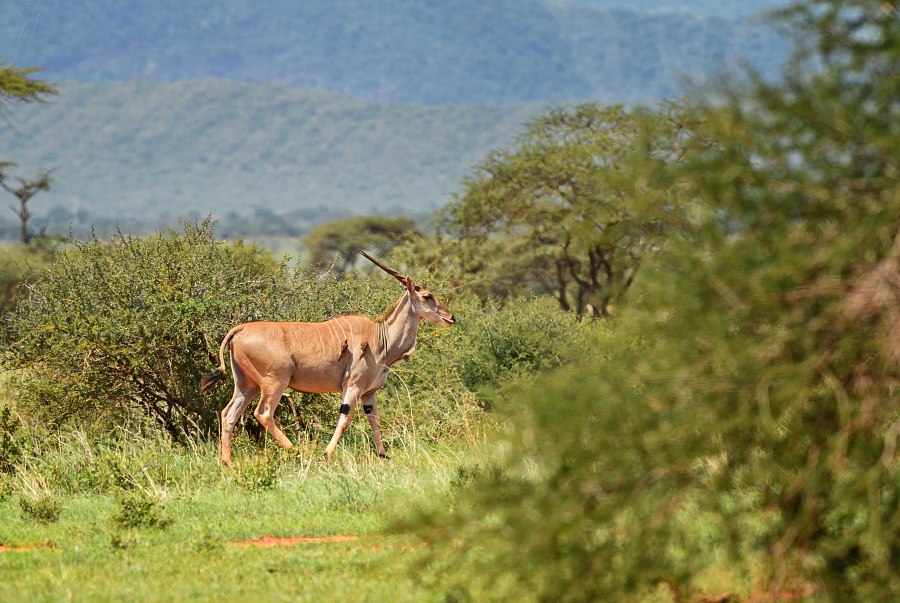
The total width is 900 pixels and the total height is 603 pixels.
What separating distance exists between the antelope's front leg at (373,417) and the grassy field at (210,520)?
18 centimetres

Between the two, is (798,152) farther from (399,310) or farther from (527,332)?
(527,332)

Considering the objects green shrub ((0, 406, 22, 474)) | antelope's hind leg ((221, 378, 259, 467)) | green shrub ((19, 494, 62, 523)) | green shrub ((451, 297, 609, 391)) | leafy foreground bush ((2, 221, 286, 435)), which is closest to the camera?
green shrub ((19, 494, 62, 523))

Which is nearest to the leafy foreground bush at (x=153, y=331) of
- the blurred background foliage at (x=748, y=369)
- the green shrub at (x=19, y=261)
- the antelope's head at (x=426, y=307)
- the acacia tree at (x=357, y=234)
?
the antelope's head at (x=426, y=307)

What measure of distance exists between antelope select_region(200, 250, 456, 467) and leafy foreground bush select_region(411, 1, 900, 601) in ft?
21.3

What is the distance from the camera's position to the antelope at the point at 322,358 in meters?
11.4

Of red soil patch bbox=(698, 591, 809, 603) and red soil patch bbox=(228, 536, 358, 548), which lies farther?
red soil patch bbox=(228, 536, 358, 548)

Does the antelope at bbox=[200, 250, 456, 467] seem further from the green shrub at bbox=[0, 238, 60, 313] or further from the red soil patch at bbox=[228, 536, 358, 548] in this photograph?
the green shrub at bbox=[0, 238, 60, 313]

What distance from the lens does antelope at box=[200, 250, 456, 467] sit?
1141 cm

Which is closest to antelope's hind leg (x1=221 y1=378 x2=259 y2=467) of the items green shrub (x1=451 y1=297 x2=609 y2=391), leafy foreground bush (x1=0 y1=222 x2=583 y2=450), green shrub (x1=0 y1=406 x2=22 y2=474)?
leafy foreground bush (x1=0 y1=222 x2=583 y2=450)

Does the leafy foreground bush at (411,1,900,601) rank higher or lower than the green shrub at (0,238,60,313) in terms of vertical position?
higher

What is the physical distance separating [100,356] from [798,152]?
9.49m

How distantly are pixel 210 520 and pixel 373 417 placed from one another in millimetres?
3239

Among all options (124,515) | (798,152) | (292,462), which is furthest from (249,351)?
(798,152)

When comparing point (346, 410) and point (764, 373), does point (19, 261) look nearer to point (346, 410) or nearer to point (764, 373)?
point (346, 410)
